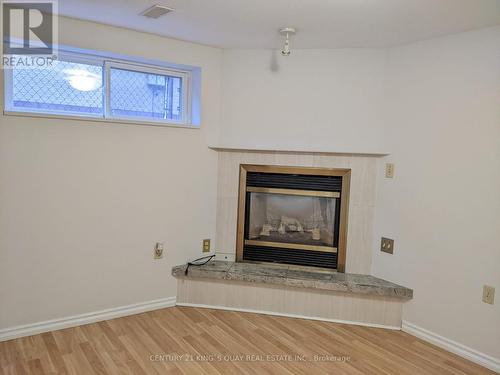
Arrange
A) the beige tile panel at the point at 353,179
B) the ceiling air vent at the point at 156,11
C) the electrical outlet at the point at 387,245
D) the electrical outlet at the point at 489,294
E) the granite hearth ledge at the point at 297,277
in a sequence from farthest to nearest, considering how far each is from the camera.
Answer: the beige tile panel at the point at 353,179
the electrical outlet at the point at 387,245
the granite hearth ledge at the point at 297,277
the electrical outlet at the point at 489,294
the ceiling air vent at the point at 156,11

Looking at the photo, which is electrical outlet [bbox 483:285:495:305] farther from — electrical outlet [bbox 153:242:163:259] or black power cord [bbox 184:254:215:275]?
electrical outlet [bbox 153:242:163:259]

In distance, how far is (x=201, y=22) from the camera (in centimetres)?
260

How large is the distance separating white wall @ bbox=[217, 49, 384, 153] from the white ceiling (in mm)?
207

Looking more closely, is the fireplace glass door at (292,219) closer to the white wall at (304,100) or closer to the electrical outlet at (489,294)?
the white wall at (304,100)

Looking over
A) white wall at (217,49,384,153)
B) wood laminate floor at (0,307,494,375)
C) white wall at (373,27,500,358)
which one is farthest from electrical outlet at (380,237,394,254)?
white wall at (217,49,384,153)

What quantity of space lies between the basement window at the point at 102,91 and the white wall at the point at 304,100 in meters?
0.39

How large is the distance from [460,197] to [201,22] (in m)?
2.11

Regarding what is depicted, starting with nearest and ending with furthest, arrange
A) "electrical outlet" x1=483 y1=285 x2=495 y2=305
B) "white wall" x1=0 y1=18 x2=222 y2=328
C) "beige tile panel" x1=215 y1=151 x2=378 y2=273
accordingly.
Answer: "electrical outlet" x1=483 y1=285 x2=495 y2=305
"white wall" x1=0 y1=18 x2=222 y2=328
"beige tile panel" x1=215 y1=151 x2=378 y2=273

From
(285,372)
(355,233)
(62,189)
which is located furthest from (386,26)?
(62,189)

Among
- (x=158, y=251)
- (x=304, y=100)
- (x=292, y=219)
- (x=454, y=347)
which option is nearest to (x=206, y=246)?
(x=158, y=251)

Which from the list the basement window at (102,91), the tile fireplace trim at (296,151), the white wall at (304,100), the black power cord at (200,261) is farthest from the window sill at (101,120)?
the black power cord at (200,261)

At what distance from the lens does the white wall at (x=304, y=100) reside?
10.2ft

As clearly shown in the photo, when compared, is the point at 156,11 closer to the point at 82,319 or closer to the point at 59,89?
the point at 59,89

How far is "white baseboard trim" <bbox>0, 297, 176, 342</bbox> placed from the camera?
2580 mm
